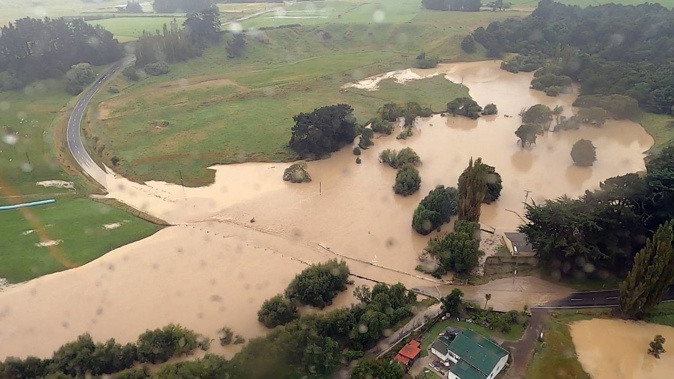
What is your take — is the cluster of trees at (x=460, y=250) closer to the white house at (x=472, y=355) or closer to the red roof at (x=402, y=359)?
the white house at (x=472, y=355)

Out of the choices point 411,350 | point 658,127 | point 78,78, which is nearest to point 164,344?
point 411,350

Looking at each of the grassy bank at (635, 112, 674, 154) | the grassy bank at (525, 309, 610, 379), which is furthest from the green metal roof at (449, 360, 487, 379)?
the grassy bank at (635, 112, 674, 154)

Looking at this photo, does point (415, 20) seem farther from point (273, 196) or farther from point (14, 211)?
point (14, 211)

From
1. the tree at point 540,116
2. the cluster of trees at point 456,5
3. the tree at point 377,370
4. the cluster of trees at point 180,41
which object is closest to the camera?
the tree at point 377,370

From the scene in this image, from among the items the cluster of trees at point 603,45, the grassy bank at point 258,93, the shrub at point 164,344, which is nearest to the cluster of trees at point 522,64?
the cluster of trees at point 603,45

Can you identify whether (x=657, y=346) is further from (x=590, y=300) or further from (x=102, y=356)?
(x=102, y=356)
